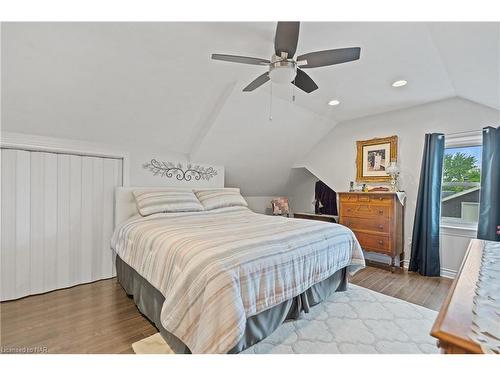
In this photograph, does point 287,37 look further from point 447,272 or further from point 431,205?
point 447,272

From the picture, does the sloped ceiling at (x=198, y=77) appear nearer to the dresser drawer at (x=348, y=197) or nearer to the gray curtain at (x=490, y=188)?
the gray curtain at (x=490, y=188)

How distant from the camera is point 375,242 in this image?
11.3ft

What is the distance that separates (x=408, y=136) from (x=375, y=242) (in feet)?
5.53

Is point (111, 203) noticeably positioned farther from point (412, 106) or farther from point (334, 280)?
point (412, 106)

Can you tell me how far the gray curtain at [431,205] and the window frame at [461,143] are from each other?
0.15 meters

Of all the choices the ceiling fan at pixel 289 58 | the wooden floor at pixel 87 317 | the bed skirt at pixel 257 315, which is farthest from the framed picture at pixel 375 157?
the ceiling fan at pixel 289 58

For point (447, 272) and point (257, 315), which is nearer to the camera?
point (257, 315)

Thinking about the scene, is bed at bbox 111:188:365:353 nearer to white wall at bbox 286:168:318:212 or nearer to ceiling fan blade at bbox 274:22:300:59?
ceiling fan blade at bbox 274:22:300:59

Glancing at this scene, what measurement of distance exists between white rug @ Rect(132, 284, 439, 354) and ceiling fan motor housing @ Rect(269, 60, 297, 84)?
2089 millimetres

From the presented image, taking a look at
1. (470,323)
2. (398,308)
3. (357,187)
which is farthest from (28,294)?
(357,187)

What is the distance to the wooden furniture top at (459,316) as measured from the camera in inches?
25.4

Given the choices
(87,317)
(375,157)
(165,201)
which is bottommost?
(87,317)

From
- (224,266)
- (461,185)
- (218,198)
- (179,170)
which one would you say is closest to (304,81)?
(224,266)
